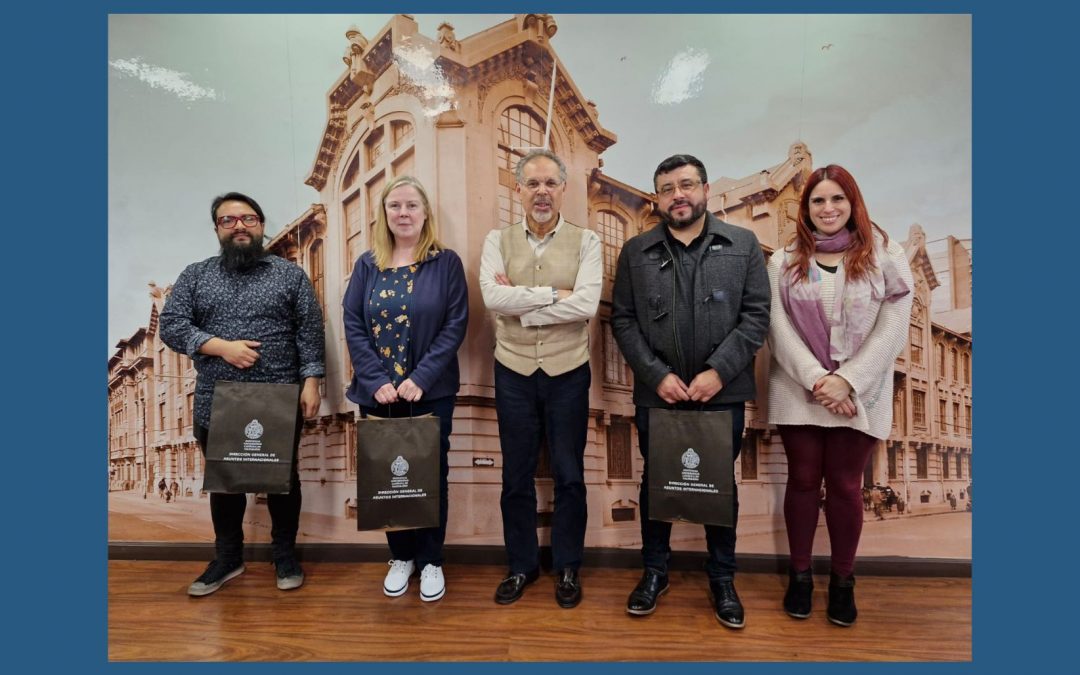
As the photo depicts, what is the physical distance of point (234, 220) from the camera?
2.85 metres

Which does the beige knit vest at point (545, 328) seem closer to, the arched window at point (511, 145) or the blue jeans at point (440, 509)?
the blue jeans at point (440, 509)

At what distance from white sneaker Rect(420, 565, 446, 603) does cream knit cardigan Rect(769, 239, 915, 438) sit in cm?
188

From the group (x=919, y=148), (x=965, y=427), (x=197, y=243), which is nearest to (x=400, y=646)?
(x=197, y=243)

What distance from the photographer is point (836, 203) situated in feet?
8.07

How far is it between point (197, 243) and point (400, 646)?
8.85ft

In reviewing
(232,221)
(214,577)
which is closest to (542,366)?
(232,221)

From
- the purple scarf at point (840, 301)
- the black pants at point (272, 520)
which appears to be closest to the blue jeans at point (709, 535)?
the purple scarf at point (840, 301)

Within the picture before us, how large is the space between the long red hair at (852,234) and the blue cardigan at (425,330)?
5.48 feet

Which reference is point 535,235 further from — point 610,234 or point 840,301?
point 840,301

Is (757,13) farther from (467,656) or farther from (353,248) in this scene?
(467,656)

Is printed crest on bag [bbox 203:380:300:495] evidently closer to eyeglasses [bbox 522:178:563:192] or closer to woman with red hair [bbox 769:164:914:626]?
eyeglasses [bbox 522:178:563:192]

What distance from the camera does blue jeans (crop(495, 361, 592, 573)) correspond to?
259 cm

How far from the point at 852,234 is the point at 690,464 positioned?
52.2 inches

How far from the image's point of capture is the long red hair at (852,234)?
244 cm
